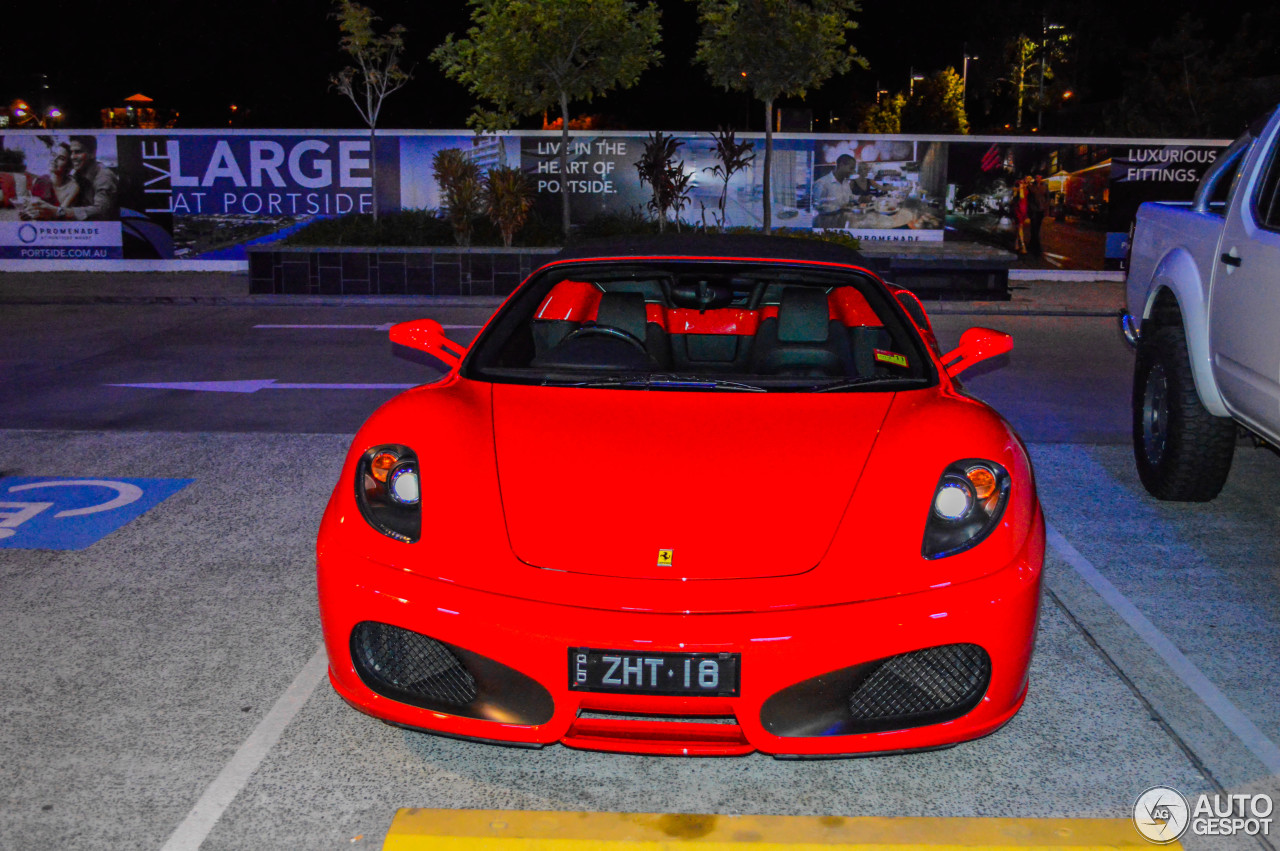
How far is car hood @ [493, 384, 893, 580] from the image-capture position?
10.1 feet

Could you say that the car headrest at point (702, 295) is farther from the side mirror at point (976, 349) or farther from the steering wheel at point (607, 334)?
the side mirror at point (976, 349)

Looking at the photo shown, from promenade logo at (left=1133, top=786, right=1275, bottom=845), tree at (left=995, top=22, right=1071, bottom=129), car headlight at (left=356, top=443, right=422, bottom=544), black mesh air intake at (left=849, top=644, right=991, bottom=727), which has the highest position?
tree at (left=995, top=22, right=1071, bottom=129)

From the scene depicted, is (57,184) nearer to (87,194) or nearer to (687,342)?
(87,194)

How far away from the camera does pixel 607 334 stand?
4.59 m

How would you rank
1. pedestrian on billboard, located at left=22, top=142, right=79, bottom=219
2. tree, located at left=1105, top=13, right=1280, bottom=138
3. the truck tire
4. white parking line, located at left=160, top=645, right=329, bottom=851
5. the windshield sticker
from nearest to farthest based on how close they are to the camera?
white parking line, located at left=160, top=645, right=329, bottom=851, the windshield sticker, the truck tire, pedestrian on billboard, located at left=22, top=142, right=79, bottom=219, tree, located at left=1105, top=13, right=1280, bottom=138

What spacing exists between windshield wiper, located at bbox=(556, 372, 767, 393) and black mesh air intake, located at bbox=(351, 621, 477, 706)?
3.99 feet

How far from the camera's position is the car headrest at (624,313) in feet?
15.5

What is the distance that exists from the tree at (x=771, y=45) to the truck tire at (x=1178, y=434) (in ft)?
40.7

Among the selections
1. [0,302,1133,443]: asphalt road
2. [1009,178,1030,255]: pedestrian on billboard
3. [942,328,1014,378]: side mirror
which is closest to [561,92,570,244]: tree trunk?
[0,302,1133,443]: asphalt road

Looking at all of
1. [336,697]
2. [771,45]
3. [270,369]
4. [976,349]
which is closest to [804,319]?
[976,349]

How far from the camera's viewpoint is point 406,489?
3.40 meters

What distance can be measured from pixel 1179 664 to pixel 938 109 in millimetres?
46266

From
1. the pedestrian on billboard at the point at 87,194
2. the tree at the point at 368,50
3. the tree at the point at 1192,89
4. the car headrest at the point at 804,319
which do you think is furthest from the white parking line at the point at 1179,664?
the tree at the point at 1192,89

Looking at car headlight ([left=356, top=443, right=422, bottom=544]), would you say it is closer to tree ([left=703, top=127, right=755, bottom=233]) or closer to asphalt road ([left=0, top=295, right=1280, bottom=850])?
asphalt road ([left=0, top=295, right=1280, bottom=850])
